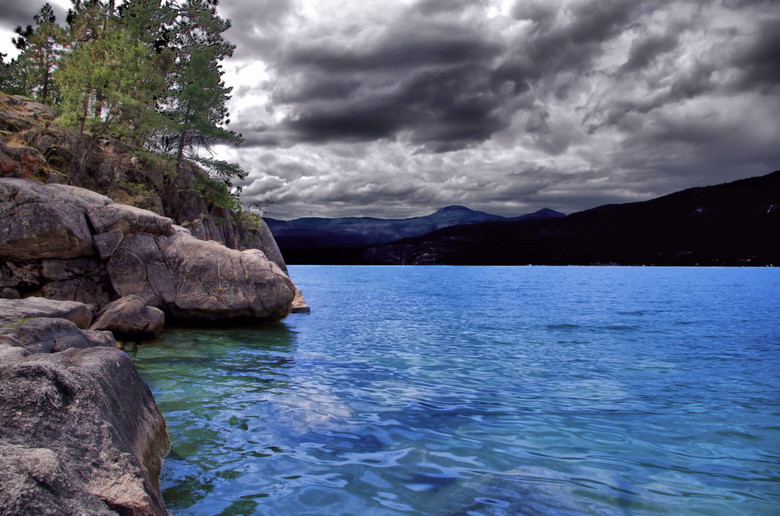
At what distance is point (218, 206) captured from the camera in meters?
36.7

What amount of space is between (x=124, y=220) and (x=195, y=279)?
12.9 ft

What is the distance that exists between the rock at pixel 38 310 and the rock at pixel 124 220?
20.1ft

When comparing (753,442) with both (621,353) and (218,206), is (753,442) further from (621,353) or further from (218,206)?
(218,206)

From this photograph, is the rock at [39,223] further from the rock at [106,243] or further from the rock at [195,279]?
the rock at [195,279]

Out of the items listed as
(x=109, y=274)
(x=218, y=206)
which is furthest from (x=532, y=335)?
(x=218, y=206)

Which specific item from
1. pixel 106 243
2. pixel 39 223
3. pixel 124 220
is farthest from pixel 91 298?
pixel 39 223

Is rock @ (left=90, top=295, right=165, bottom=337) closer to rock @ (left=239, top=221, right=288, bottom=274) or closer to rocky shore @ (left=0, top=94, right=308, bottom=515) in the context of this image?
rocky shore @ (left=0, top=94, right=308, bottom=515)

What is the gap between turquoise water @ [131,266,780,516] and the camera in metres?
6.21

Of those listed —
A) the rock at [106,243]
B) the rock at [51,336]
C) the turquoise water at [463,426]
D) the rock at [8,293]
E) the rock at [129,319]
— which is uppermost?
the rock at [106,243]

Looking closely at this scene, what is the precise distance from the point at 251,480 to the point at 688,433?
28.1 feet

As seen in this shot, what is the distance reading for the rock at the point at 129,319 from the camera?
1642cm

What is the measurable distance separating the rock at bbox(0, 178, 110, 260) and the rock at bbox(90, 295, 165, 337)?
120 inches

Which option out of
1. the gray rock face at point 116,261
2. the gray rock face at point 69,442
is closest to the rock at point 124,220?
the gray rock face at point 116,261

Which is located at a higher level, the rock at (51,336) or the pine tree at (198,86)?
the pine tree at (198,86)
